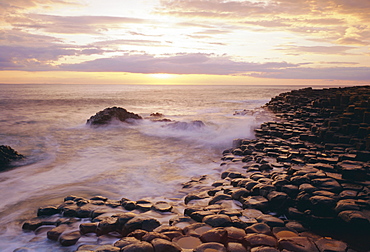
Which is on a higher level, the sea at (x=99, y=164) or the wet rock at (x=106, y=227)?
the wet rock at (x=106, y=227)

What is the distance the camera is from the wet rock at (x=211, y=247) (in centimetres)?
292

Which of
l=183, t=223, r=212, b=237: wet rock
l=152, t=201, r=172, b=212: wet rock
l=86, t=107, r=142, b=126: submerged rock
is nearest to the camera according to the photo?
l=183, t=223, r=212, b=237: wet rock

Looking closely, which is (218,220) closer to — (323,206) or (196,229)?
(196,229)

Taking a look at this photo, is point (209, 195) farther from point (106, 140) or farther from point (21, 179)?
point (106, 140)

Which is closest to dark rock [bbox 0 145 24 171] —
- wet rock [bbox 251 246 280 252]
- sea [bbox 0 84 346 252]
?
sea [bbox 0 84 346 252]

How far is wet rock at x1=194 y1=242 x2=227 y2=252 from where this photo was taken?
2922 millimetres

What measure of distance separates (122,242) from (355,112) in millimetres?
8749

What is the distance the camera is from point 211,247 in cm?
297

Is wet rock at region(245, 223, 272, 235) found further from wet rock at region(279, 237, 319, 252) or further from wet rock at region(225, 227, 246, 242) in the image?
wet rock at region(279, 237, 319, 252)

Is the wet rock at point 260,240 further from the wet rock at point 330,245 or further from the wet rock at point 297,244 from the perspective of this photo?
the wet rock at point 330,245

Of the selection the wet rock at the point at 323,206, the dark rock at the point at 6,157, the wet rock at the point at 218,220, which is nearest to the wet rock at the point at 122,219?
the wet rock at the point at 218,220

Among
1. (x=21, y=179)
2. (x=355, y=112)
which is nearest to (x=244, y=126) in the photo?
(x=355, y=112)

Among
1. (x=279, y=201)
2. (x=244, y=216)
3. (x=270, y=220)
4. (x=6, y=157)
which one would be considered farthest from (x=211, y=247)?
(x=6, y=157)

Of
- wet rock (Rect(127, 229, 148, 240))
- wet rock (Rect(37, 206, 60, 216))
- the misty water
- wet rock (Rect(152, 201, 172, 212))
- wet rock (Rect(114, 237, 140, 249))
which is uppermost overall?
wet rock (Rect(114, 237, 140, 249))
